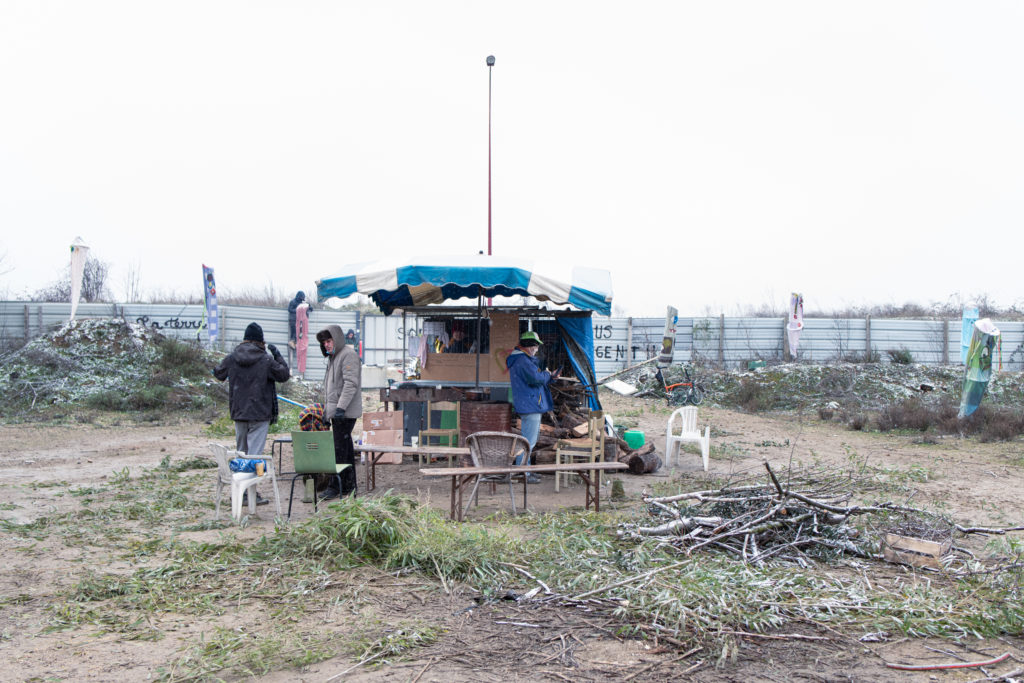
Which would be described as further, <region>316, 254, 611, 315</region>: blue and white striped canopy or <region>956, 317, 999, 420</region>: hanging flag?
<region>956, 317, 999, 420</region>: hanging flag

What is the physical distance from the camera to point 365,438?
326 inches

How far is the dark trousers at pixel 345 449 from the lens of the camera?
698 cm

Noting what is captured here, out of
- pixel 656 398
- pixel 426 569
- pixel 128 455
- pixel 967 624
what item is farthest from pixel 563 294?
pixel 656 398

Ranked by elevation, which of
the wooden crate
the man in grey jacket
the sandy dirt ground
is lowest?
the sandy dirt ground

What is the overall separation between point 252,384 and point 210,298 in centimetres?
1177

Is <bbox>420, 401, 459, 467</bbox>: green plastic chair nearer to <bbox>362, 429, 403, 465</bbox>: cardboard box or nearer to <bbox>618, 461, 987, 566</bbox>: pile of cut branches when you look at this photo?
<bbox>362, 429, 403, 465</bbox>: cardboard box

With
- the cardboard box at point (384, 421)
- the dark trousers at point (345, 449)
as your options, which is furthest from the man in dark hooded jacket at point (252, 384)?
the cardboard box at point (384, 421)

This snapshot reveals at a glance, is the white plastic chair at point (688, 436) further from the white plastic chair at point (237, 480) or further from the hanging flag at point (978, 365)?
the hanging flag at point (978, 365)

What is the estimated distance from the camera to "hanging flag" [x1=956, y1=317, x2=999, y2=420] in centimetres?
1258

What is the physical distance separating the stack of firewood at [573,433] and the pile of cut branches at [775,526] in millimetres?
2756

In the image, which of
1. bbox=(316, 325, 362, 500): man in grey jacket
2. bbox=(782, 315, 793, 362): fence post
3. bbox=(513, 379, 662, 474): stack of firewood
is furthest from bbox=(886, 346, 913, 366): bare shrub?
bbox=(316, 325, 362, 500): man in grey jacket

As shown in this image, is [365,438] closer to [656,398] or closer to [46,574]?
[46,574]

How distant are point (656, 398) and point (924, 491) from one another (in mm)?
11877

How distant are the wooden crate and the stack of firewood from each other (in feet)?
11.6
